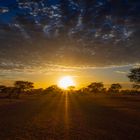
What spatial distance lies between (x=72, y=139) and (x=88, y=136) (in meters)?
1.24

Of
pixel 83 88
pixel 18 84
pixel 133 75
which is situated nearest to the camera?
pixel 133 75

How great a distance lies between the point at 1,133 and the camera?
15.2 m

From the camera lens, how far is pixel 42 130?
54.0ft

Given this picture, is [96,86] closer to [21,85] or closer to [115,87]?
[115,87]

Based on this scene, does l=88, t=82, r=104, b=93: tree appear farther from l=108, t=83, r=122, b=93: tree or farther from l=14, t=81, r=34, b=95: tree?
l=14, t=81, r=34, b=95: tree

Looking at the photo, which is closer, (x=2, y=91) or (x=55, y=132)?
(x=55, y=132)

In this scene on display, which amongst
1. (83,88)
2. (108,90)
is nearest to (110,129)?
(108,90)

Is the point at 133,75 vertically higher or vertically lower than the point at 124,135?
higher

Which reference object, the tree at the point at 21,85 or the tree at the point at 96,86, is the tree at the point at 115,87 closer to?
the tree at the point at 96,86

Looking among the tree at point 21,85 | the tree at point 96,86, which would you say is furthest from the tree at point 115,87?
the tree at point 21,85

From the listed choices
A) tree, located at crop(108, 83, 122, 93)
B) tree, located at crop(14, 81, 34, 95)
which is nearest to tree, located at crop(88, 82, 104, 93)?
tree, located at crop(108, 83, 122, 93)

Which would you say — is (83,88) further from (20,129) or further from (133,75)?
(20,129)

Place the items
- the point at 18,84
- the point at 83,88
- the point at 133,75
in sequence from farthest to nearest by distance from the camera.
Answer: the point at 83,88 < the point at 18,84 < the point at 133,75

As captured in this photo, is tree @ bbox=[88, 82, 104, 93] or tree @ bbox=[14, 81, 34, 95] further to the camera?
tree @ bbox=[88, 82, 104, 93]
